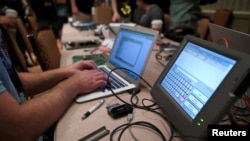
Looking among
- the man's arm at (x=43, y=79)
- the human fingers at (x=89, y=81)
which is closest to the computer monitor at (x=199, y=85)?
the human fingers at (x=89, y=81)

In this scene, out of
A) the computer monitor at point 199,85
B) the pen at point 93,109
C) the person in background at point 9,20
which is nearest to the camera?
the computer monitor at point 199,85

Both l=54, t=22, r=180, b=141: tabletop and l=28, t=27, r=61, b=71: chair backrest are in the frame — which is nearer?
l=54, t=22, r=180, b=141: tabletop

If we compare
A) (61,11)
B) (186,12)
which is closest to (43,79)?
(186,12)

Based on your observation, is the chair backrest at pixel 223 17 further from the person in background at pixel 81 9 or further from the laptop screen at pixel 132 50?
the laptop screen at pixel 132 50

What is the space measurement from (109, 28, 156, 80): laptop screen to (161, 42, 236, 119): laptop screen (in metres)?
0.15

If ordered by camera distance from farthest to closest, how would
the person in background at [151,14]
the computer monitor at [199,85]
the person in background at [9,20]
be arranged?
the person in background at [151,14] < the person in background at [9,20] < the computer monitor at [199,85]

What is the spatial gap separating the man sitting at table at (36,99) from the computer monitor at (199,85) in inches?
12.5

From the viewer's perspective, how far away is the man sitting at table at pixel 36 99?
2.17 ft

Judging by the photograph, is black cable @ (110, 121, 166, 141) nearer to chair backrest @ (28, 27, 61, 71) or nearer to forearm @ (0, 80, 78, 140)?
forearm @ (0, 80, 78, 140)

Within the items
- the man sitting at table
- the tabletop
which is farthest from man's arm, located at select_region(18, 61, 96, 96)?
the tabletop

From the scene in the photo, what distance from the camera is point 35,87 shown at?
43.6 inches

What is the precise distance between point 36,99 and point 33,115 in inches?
3.4

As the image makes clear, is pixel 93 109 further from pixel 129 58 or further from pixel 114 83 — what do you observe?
pixel 129 58

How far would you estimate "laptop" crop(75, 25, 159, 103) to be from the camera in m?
0.94
